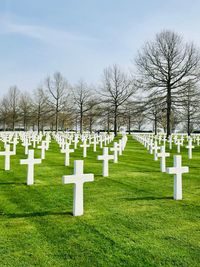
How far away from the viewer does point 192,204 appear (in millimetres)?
5375

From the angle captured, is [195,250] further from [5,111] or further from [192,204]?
[5,111]

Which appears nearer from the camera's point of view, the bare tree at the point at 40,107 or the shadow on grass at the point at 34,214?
the shadow on grass at the point at 34,214

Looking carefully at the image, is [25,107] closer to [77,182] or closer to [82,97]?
[82,97]

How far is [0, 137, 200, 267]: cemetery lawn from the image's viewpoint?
10.5ft

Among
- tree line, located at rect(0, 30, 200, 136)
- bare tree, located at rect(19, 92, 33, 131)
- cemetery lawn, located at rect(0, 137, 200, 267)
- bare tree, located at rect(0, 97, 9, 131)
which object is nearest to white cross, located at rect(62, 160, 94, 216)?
cemetery lawn, located at rect(0, 137, 200, 267)

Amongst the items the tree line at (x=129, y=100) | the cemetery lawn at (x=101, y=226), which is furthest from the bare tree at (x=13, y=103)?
the cemetery lawn at (x=101, y=226)

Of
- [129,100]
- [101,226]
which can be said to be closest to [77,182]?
[101,226]

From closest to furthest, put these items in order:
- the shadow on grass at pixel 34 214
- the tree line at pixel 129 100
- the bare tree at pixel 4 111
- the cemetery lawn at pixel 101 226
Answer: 1. the cemetery lawn at pixel 101 226
2. the shadow on grass at pixel 34 214
3. the tree line at pixel 129 100
4. the bare tree at pixel 4 111

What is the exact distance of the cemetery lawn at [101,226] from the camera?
3.20 metres

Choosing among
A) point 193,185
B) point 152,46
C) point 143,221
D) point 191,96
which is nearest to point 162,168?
point 193,185

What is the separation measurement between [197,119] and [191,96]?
9882 mm

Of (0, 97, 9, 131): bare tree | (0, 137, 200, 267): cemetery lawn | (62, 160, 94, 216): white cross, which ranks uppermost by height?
(0, 97, 9, 131): bare tree

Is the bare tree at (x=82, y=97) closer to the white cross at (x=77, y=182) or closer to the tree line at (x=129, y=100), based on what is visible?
the tree line at (x=129, y=100)

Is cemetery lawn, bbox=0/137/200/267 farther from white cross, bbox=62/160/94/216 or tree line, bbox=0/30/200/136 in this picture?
tree line, bbox=0/30/200/136
